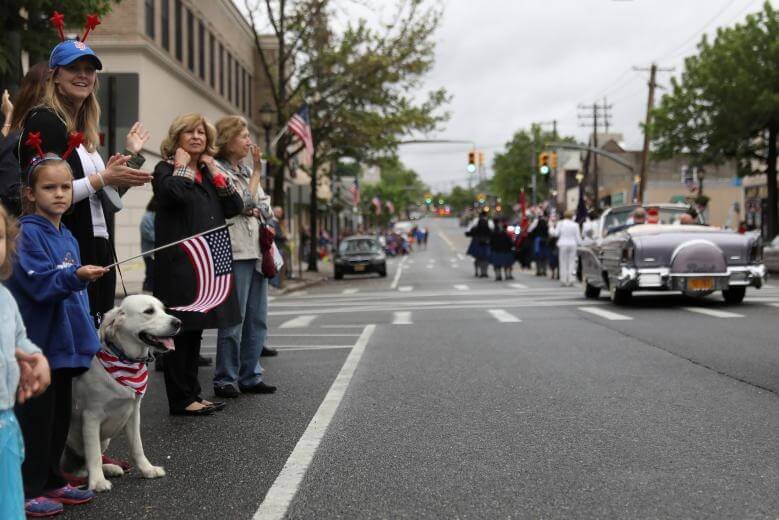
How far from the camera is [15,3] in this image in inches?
474

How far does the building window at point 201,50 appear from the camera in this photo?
3453 cm

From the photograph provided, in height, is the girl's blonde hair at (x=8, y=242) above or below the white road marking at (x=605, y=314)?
above

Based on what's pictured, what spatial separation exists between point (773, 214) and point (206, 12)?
25295 millimetres

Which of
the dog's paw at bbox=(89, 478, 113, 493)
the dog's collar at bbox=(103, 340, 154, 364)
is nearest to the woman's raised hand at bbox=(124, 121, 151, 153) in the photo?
the dog's collar at bbox=(103, 340, 154, 364)

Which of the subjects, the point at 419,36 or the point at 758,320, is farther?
the point at 419,36

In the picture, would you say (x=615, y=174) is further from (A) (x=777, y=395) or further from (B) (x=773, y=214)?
(A) (x=777, y=395)

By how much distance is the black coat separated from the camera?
20.2 feet

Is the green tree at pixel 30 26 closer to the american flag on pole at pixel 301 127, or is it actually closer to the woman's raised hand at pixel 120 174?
the woman's raised hand at pixel 120 174

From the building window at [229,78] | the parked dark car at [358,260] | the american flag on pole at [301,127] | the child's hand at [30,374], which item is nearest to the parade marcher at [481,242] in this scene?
the parked dark car at [358,260]

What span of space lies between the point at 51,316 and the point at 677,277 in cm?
1170

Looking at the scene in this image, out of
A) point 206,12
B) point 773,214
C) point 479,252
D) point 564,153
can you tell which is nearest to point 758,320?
point 479,252

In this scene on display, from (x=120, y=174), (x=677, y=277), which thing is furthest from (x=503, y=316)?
(x=120, y=174)

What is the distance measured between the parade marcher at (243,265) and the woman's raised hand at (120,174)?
6.58ft

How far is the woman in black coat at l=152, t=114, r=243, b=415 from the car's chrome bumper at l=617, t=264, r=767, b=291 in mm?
9253
